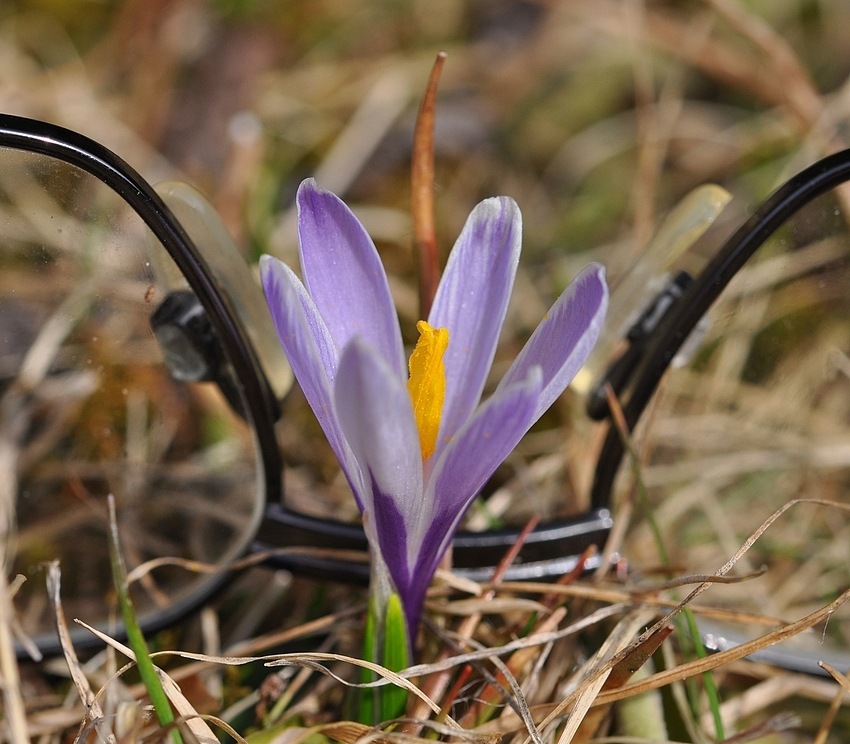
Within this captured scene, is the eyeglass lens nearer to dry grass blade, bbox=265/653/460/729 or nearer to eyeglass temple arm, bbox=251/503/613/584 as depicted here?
eyeglass temple arm, bbox=251/503/613/584

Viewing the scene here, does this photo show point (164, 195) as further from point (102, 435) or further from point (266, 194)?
point (266, 194)

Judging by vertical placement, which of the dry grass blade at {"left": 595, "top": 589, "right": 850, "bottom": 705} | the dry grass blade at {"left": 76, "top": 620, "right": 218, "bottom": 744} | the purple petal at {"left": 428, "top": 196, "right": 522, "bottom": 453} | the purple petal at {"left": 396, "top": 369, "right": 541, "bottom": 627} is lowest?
the dry grass blade at {"left": 76, "top": 620, "right": 218, "bottom": 744}

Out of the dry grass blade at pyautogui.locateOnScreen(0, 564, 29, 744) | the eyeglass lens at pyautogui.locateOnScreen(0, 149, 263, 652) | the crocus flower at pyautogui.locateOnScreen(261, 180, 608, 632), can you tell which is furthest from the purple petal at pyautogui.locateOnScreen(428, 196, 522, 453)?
the dry grass blade at pyautogui.locateOnScreen(0, 564, 29, 744)

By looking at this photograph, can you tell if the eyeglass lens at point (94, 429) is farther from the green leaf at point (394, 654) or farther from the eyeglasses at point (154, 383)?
the green leaf at point (394, 654)

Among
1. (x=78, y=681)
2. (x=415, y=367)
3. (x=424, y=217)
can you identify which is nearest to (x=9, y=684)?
(x=78, y=681)

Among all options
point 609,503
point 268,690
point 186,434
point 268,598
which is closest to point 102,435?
point 186,434

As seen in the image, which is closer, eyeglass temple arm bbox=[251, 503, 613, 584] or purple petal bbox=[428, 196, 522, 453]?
purple petal bbox=[428, 196, 522, 453]

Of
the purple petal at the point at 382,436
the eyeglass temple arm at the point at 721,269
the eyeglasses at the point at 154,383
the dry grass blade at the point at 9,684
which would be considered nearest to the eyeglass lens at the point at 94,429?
the eyeglasses at the point at 154,383

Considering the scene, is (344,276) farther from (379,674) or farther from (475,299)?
(379,674)
